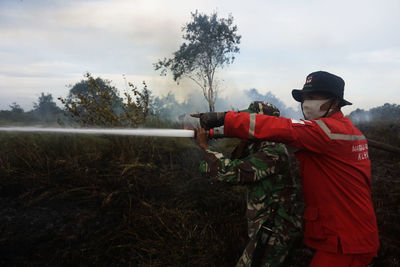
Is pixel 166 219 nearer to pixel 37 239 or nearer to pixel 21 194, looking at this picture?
pixel 37 239

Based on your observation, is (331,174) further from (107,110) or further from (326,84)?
(107,110)

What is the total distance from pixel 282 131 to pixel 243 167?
21.2 inches

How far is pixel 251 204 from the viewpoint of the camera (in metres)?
2.19

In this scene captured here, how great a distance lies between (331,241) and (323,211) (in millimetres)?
211

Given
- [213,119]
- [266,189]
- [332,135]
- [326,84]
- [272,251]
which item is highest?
[326,84]

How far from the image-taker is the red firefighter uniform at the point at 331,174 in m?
1.62

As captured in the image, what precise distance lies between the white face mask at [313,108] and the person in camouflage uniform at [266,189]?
0.31 meters

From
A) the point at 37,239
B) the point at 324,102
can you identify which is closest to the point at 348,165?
the point at 324,102

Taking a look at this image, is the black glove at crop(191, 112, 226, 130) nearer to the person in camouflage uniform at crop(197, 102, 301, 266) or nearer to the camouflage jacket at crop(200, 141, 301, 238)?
the person in camouflage uniform at crop(197, 102, 301, 266)

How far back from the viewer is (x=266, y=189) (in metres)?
2.12

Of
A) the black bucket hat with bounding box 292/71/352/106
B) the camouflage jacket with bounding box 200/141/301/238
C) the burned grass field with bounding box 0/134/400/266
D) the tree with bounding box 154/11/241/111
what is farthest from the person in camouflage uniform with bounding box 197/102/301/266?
the tree with bounding box 154/11/241/111

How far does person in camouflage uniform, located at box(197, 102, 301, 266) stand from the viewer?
1.99 m

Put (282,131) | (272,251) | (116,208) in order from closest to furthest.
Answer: (282,131), (272,251), (116,208)

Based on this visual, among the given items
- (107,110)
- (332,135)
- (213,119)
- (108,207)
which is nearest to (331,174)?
(332,135)
